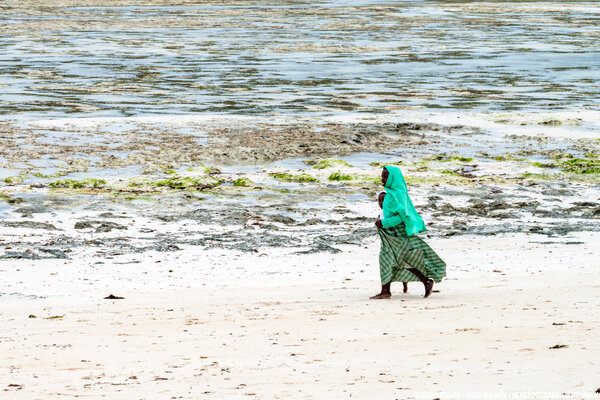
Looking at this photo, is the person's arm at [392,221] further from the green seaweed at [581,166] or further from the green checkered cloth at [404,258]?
the green seaweed at [581,166]

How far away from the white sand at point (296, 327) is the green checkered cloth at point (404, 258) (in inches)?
11.1

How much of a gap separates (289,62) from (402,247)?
2324cm

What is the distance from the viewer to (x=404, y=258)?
978cm

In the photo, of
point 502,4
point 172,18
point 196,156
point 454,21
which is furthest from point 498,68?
point 502,4

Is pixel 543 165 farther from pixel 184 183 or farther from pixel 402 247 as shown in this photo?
pixel 402 247

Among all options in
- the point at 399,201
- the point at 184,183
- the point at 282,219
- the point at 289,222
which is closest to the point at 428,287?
the point at 399,201

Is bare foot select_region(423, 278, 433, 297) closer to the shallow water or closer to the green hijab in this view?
the green hijab

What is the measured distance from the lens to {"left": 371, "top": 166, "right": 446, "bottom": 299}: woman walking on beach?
31.5ft

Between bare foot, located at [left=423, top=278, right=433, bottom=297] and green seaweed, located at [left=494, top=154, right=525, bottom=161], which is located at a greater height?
bare foot, located at [left=423, top=278, right=433, bottom=297]

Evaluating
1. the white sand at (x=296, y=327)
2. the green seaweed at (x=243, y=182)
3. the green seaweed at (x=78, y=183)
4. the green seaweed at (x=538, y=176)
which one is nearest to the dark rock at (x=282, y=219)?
the white sand at (x=296, y=327)

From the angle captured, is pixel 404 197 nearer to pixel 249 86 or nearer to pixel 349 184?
pixel 349 184

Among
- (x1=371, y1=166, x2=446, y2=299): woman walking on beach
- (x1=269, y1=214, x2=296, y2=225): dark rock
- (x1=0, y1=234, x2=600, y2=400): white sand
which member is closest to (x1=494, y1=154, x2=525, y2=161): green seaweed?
(x1=269, y1=214, x2=296, y2=225): dark rock

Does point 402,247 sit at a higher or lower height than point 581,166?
higher

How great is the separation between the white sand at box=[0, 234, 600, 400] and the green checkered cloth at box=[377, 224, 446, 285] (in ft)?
0.93
